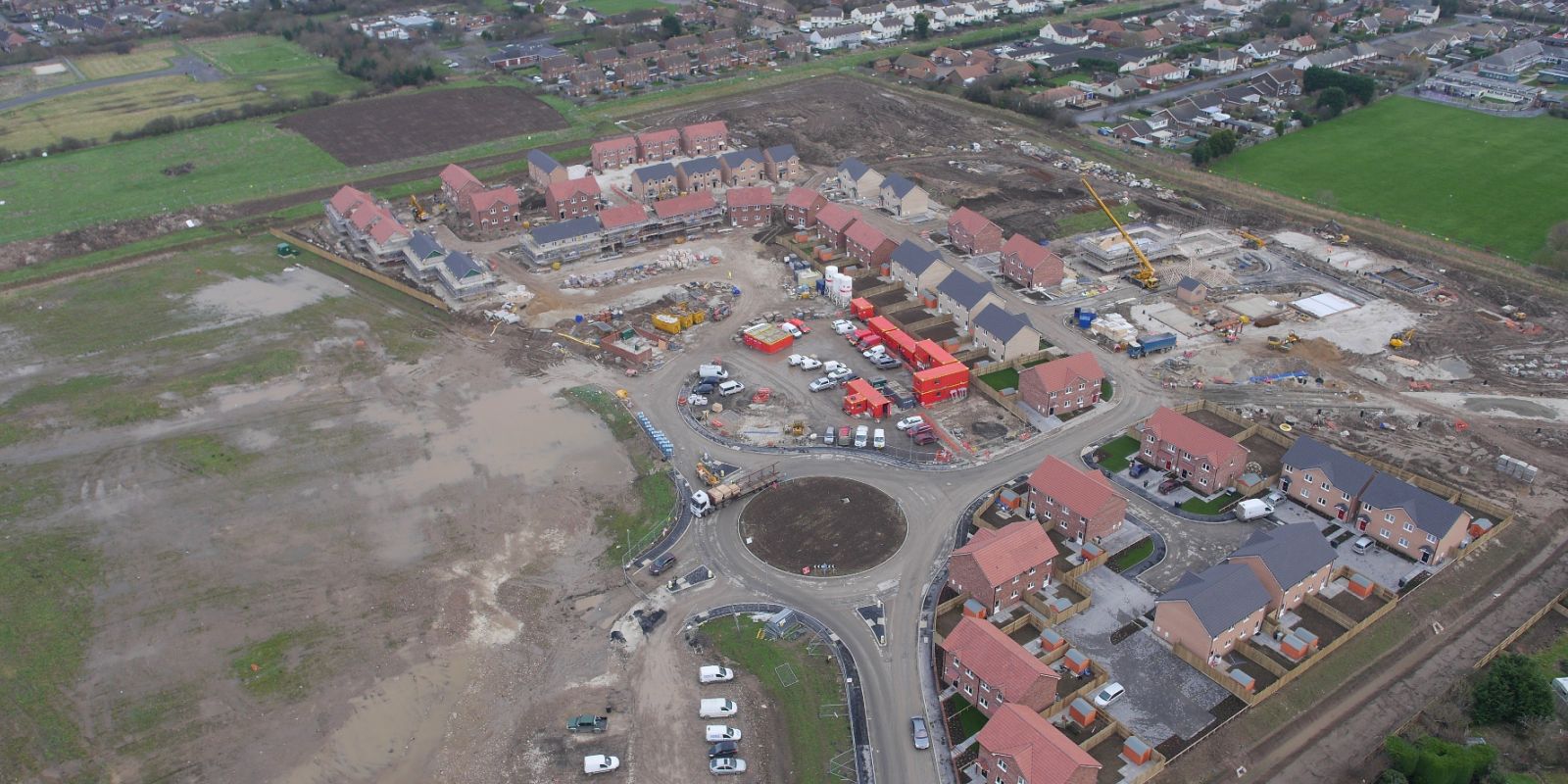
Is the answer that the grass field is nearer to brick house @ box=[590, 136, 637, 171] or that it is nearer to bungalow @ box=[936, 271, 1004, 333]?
brick house @ box=[590, 136, 637, 171]

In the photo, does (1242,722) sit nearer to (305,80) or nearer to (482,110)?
(482,110)

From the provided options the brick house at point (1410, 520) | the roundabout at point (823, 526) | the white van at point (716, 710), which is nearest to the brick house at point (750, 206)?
the roundabout at point (823, 526)

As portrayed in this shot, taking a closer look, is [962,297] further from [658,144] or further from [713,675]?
[658,144]

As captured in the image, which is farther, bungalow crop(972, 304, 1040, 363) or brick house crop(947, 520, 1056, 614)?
bungalow crop(972, 304, 1040, 363)

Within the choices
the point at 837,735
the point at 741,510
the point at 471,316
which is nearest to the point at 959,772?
the point at 837,735

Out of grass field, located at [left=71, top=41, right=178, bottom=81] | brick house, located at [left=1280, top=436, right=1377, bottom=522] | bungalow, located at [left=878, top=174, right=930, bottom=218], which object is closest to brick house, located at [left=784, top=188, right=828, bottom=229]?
bungalow, located at [left=878, top=174, right=930, bottom=218]
